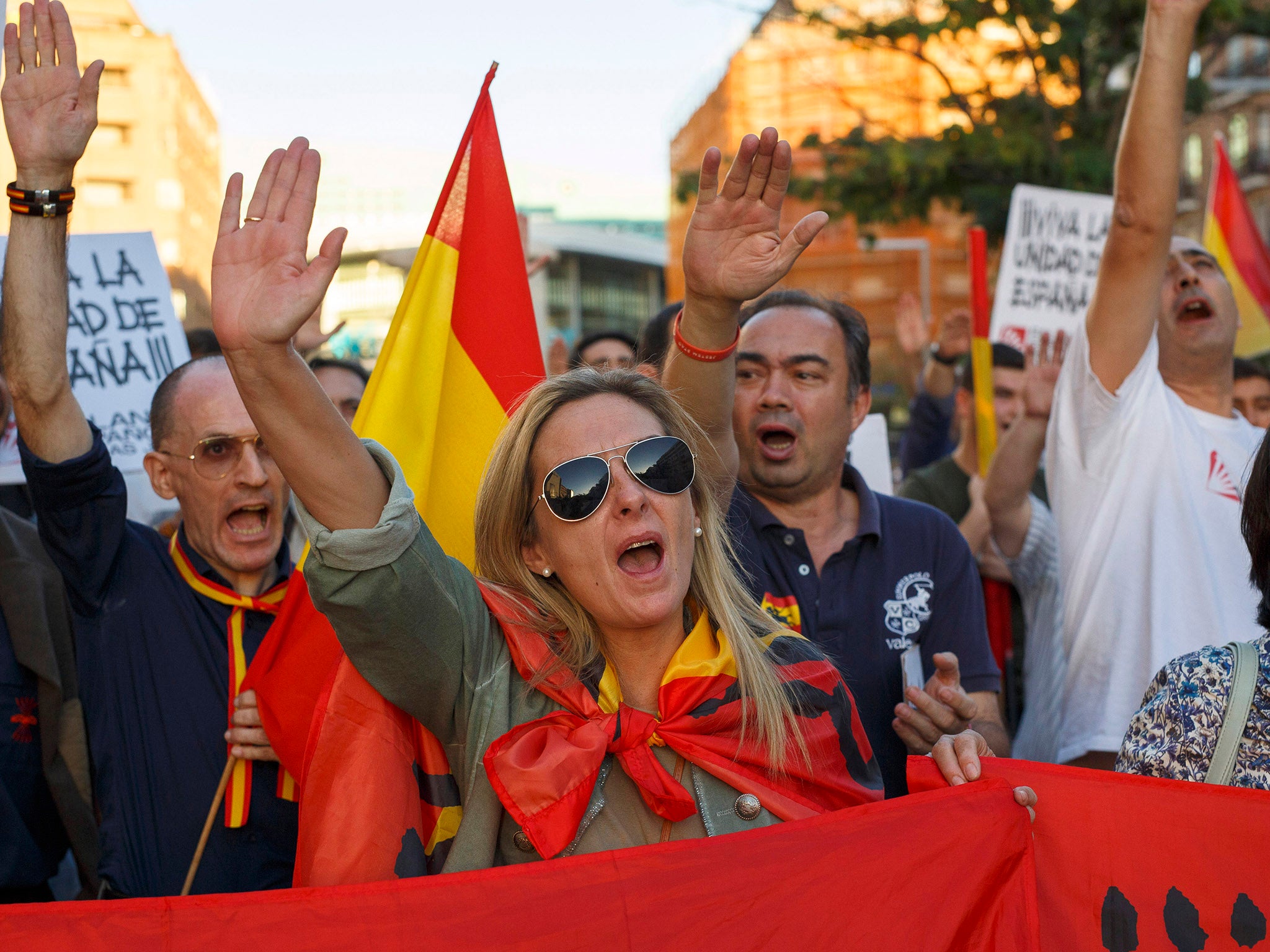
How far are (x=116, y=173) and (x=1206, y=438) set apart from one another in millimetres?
44995

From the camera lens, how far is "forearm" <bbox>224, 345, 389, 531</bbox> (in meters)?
1.79

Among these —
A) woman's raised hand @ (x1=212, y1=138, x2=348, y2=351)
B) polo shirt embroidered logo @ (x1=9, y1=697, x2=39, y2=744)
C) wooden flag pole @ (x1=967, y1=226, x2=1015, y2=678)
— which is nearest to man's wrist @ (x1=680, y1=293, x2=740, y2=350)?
woman's raised hand @ (x1=212, y1=138, x2=348, y2=351)

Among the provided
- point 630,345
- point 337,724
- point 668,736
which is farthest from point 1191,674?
point 630,345

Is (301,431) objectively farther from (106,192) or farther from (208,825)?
(106,192)

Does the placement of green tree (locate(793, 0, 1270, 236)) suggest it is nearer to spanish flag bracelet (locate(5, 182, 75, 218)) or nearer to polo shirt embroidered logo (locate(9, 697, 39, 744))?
spanish flag bracelet (locate(5, 182, 75, 218))

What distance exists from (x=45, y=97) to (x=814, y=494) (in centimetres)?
191

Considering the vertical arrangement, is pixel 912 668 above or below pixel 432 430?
below

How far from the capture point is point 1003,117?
11.8m

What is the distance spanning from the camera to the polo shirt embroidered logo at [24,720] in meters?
2.83

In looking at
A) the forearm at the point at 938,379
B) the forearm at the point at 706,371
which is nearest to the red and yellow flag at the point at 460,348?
the forearm at the point at 706,371

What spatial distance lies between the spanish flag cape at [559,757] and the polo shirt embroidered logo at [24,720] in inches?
47.6

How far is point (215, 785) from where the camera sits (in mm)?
2590

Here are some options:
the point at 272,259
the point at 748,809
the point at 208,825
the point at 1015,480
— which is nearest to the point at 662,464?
the point at 748,809

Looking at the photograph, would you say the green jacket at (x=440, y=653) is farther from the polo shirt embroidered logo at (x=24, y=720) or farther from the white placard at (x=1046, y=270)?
the white placard at (x=1046, y=270)
